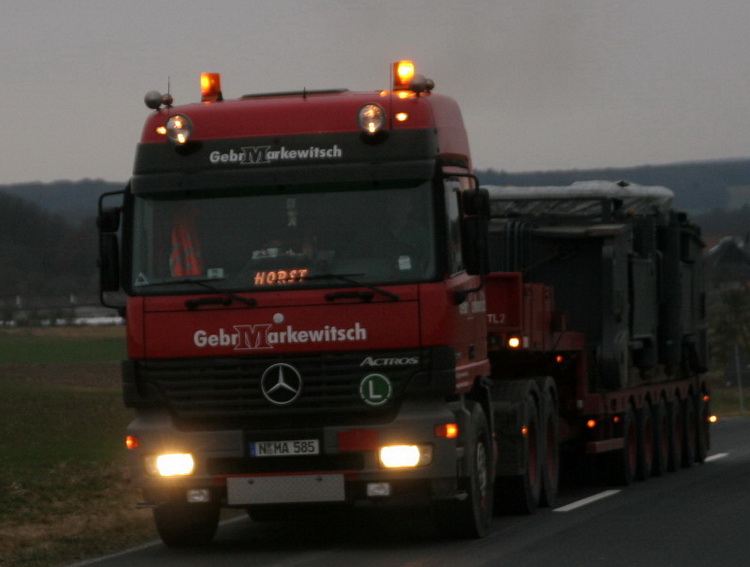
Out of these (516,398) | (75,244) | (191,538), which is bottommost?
(191,538)

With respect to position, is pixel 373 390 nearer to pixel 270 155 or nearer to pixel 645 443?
pixel 270 155

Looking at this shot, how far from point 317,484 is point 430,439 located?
2.86 ft

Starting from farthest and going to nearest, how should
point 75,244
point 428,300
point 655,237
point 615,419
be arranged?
point 75,244, point 655,237, point 615,419, point 428,300

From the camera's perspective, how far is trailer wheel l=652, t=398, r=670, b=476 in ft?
71.7

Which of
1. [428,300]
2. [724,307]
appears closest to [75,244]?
[724,307]

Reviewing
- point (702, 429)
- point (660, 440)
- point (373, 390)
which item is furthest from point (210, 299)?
point (702, 429)

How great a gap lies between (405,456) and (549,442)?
4791 mm

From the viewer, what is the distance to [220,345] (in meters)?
12.6

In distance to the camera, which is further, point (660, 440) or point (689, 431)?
point (689, 431)

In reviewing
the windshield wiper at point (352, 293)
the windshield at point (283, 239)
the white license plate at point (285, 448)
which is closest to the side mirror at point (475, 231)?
the windshield at point (283, 239)

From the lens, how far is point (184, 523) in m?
13.7

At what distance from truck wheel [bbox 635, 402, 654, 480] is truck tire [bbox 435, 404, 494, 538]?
7.26 meters

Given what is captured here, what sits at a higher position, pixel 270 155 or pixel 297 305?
pixel 270 155

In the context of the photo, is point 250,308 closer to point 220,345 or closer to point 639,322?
point 220,345
